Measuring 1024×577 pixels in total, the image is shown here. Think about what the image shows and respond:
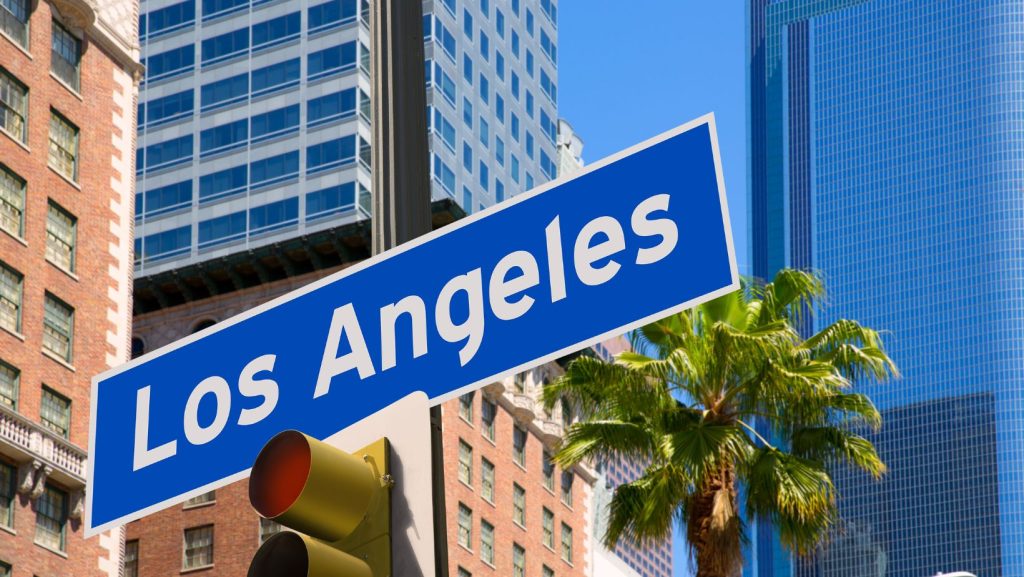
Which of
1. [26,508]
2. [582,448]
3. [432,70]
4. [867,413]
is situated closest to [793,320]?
[867,413]

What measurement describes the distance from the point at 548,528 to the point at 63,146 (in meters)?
35.2

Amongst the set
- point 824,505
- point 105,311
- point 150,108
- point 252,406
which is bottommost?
point 252,406

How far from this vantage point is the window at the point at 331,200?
320ft

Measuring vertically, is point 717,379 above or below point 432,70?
below

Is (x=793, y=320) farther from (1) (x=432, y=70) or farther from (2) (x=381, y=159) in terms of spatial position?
(1) (x=432, y=70)

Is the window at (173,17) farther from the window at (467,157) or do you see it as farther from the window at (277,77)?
the window at (467,157)

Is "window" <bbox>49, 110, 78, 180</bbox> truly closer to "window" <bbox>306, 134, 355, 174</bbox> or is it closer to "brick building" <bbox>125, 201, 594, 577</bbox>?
"brick building" <bbox>125, 201, 594, 577</bbox>

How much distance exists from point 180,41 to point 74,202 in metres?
55.5

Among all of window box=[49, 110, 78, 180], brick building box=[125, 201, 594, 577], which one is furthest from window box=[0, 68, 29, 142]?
brick building box=[125, 201, 594, 577]

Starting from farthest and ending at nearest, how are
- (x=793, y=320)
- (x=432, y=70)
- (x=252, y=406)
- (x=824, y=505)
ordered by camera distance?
(x=432, y=70) < (x=793, y=320) < (x=824, y=505) < (x=252, y=406)

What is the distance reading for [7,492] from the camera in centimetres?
4778

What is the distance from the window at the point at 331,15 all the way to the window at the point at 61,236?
1999 inches

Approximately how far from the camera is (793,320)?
32062mm

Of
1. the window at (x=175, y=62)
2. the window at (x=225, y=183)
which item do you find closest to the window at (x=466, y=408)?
the window at (x=225, y=183)
